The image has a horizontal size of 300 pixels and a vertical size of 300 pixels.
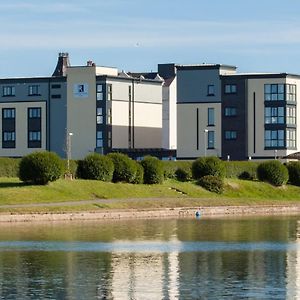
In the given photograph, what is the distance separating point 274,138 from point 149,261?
117m

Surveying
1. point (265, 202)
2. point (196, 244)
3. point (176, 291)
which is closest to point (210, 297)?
point (176, 291)

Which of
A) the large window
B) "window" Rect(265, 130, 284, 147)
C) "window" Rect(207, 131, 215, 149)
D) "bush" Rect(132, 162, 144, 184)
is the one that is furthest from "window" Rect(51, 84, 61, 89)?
"bush" Rect(132, 162, 144, 184)

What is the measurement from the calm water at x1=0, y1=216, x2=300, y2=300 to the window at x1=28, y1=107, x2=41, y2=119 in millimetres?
96607

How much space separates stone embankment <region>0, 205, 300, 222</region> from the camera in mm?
91938

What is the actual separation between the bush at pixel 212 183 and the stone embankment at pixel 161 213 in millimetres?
7167

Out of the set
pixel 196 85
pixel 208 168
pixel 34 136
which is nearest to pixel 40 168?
pixel 208 168

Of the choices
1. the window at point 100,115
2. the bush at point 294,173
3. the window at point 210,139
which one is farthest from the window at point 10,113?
the bush at point 294,173

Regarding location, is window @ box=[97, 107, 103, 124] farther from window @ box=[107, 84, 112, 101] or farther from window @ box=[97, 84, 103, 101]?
window @ box=[107, 84, 112, 101]

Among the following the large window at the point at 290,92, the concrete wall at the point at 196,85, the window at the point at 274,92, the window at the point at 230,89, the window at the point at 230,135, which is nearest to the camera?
the window at the point at 274,92

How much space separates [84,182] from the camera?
11231cm

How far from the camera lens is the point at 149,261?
5972cm

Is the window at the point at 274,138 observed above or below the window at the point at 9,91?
below

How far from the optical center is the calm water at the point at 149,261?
47.8m

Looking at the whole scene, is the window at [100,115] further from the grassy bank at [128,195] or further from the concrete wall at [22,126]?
the grassy bank at [128,195]
